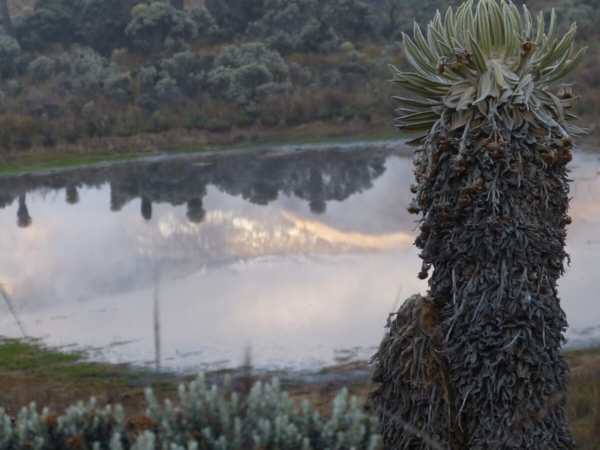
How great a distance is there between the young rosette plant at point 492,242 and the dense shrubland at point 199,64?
19114mm

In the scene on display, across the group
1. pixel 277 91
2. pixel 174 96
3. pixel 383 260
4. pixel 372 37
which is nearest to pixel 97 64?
pixel 174 96

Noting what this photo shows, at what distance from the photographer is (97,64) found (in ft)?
99.0

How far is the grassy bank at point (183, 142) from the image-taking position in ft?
74.0

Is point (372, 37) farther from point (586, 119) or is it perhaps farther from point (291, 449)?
point (291, 449)

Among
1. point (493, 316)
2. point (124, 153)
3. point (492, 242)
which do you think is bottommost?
point (124, 153)

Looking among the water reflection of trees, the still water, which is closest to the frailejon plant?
the still water

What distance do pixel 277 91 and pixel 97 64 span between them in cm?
726

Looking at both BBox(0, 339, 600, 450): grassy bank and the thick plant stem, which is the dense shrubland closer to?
BBox(0, 339, 600, 450): grassy bank

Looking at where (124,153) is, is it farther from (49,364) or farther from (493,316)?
(493,316)

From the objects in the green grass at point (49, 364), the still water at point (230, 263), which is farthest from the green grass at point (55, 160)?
the green grass at point (49, 364)

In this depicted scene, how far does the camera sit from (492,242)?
3.51m

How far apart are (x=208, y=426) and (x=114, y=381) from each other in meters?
5.19

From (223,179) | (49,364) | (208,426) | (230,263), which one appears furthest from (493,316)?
(223,179)

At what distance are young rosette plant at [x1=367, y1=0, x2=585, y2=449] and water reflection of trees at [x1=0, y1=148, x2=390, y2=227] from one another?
11.1 meters
